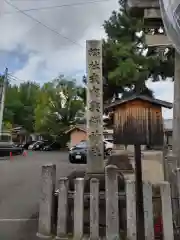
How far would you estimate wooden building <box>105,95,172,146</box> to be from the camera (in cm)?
472

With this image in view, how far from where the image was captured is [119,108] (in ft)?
16.5

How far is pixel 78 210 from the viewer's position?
4.14 metres

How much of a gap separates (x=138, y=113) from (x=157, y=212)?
5.57 feet

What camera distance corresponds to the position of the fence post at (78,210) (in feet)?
13.5

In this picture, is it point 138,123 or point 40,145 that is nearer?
point 138,123

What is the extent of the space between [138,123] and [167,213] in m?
1.57

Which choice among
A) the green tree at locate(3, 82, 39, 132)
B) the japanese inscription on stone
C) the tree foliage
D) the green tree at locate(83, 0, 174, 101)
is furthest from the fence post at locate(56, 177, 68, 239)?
the green tree at locate(3, 82, 39, 132)

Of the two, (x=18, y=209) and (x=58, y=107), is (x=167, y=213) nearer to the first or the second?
(x=18, y=209)

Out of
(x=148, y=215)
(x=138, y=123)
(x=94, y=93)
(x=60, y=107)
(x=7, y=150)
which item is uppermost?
(x=60, y=107)

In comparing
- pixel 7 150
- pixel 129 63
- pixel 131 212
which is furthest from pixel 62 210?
pixel 7 150

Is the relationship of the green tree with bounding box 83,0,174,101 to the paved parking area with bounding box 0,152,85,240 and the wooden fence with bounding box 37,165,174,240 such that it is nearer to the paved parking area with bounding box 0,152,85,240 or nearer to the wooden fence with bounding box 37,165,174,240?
the paved parking area with bounding box 0,152,85,240

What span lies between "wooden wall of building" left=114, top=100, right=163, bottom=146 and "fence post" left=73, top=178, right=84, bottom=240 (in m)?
1.12

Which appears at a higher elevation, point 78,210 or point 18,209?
point 78,210

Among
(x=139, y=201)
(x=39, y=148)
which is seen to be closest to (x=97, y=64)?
(x=139, y=201)
